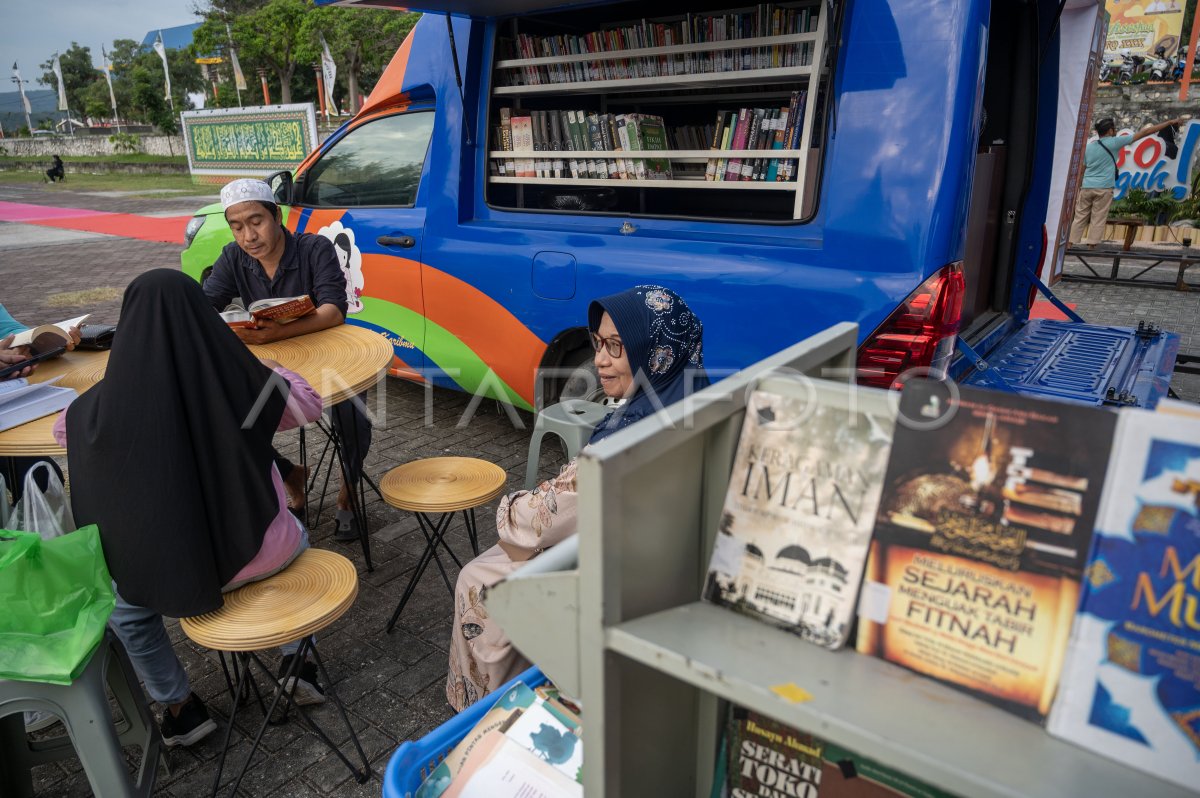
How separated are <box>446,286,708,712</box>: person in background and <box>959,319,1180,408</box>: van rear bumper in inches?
57.9

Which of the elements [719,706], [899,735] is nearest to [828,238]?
[719,706]

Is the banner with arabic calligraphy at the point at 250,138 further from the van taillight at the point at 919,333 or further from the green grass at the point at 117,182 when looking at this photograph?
the van taillight at the point at 919,333

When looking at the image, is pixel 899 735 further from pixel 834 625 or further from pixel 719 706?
pixel 719 706

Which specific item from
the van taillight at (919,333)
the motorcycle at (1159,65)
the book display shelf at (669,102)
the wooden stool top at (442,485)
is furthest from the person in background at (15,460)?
the motorcycle at (1159,65)

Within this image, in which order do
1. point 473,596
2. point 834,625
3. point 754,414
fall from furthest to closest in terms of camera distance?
point 473,596 → point 754,414 → point 834,625

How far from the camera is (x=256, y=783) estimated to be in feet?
7.37

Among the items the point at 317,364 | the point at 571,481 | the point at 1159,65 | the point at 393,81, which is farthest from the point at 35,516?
the point at 1159,65

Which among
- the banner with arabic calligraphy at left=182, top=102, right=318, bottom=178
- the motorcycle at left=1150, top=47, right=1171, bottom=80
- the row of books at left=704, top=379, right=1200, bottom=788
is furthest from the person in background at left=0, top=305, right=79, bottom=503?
the motorcycle at left=1150, top=47, right=1171, bottom=80

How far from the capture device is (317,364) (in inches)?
111

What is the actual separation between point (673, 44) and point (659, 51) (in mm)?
105

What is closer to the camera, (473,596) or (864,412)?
(864,412)

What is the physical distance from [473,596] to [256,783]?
86 cm

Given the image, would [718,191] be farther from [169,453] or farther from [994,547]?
[994,547]

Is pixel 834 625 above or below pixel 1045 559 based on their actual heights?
below
